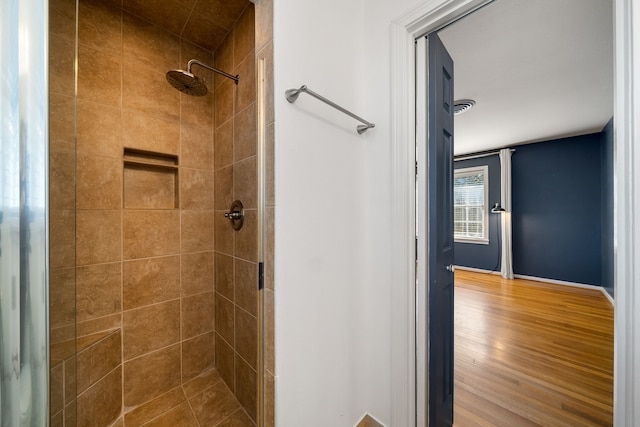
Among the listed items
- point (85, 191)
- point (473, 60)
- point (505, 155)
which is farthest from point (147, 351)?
point (505, 155)

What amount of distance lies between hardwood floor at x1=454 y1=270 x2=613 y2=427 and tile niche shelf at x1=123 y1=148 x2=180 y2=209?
2.43 meters

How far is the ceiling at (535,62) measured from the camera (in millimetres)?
1448

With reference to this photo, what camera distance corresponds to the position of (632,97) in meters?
0.60

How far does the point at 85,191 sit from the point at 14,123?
3.85 ft

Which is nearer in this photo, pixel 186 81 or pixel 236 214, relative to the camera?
pixel 186 81

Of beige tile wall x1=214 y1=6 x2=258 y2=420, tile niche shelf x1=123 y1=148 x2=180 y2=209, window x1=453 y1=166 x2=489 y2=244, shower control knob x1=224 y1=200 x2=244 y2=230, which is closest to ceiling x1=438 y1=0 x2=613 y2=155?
beige tile wall x1=214 y1=6 x2=258 y2=420

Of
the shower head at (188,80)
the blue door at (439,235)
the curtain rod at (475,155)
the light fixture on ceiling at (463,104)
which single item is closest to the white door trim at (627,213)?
the blue door at (439,235)

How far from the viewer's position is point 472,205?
4.88 metres

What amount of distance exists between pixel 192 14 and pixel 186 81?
0.56 meters

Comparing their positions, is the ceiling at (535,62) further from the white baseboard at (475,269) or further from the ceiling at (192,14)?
the white baseboard at (475,269)

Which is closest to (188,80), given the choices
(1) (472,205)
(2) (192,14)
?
(2) (192,14)

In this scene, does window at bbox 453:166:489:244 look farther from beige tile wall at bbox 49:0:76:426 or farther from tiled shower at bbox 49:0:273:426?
beige tile wall at bbox 49:0:76:426

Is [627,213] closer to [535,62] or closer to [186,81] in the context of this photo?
[186,81]

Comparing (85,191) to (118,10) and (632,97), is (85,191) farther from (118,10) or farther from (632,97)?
(632,97)
